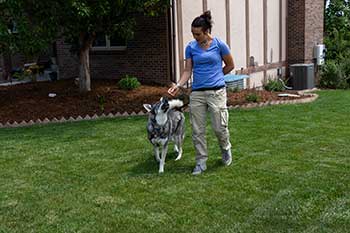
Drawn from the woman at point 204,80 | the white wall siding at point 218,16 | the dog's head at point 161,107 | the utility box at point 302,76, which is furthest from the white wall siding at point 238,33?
the dog's head at point 161,107

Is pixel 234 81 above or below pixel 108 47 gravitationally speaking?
Result: below

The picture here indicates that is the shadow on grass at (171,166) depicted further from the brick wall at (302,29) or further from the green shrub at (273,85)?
the brick wall at (302,29)

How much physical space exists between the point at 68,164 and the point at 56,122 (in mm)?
3636

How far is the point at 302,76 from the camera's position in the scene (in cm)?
1673

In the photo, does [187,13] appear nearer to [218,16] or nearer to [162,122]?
[218,16]

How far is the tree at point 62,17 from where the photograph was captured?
977 cm

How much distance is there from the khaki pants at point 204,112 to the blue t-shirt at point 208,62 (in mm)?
108

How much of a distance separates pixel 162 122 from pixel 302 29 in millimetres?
13635

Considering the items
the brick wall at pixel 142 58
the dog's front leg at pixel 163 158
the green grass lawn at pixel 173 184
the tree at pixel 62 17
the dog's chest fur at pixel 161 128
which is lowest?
the green grass lawn at pixel 173 184

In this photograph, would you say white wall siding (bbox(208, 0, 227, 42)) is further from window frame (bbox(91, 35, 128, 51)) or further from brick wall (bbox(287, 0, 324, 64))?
brick wall (bbox(287, 0, 324, 64))

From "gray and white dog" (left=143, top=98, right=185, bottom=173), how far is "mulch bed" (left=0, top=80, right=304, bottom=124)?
4594mm

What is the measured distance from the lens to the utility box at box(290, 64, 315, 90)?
16.7m

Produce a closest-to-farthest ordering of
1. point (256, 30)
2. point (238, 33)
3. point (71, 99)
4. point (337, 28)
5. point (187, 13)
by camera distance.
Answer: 1. point (71, 99)
2. point (187, 13)
3. point (238, 33)
4. point (256, 30)
5. point (337, 28)

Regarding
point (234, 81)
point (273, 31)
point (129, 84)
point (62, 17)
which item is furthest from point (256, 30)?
point (62, 17)
